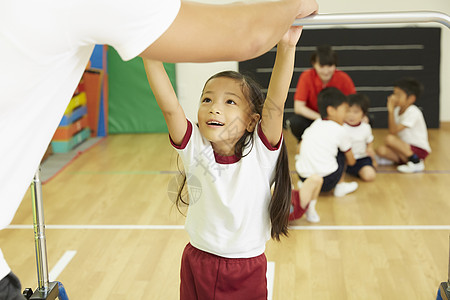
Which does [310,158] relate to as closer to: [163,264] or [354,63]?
[163,264]

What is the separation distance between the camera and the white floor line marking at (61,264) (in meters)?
2.43

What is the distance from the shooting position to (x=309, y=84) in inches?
160

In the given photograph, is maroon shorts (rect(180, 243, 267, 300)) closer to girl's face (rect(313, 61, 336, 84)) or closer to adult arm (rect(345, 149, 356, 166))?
adult arm (rect(345, 149, 356, 166))

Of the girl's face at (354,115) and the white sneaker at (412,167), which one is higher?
the girl's face at (354,115)

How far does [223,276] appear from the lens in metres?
1.43

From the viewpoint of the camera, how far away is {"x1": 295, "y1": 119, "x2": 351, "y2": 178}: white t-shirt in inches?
126

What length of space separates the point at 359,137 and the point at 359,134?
2 cm

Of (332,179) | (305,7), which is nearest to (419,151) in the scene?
(332,179)

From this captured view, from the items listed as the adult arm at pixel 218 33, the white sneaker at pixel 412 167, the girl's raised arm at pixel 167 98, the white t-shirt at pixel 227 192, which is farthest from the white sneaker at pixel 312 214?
the adult arm at pixel 218 33

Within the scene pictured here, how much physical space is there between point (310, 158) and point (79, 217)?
4.27 feet

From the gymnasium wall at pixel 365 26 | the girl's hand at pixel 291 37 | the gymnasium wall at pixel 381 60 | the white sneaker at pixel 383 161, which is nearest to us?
the girl's hand at pixel 291 37

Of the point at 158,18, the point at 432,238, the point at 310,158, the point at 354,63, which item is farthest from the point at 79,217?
the point at 354,63

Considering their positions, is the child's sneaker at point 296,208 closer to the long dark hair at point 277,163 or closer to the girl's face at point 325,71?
the girl's face at point 325,71

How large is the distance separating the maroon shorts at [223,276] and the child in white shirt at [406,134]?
260cm
